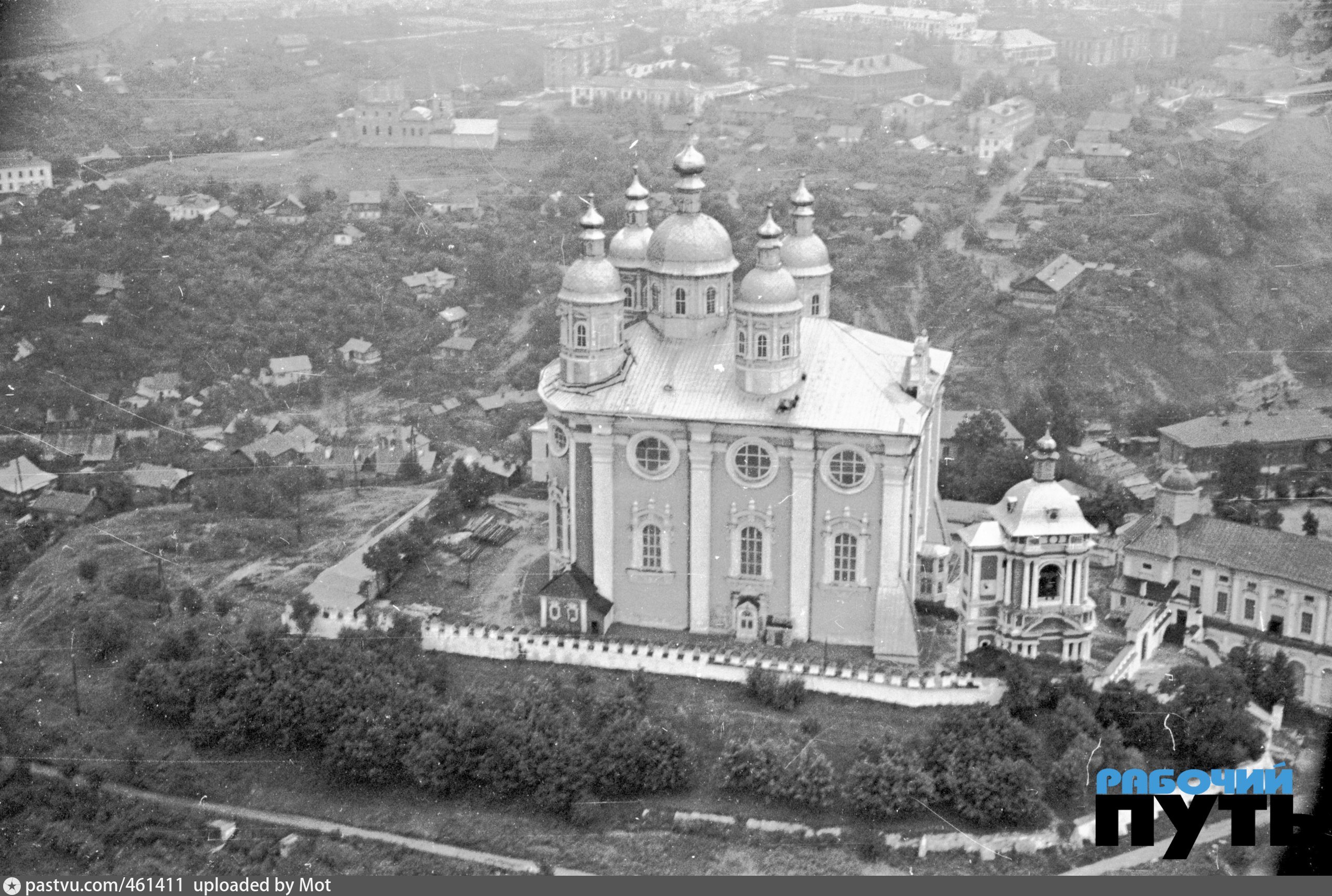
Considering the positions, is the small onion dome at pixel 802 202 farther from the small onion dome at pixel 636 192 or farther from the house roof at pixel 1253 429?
the house roof at pixel 1253 429

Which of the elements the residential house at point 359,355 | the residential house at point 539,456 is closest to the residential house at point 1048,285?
the residential house at point 539,456

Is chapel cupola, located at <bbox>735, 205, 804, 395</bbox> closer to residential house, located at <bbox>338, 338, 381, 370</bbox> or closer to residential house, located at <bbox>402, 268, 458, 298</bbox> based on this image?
residential house, located at <bbox>338, 338, 381, 370</bbox>

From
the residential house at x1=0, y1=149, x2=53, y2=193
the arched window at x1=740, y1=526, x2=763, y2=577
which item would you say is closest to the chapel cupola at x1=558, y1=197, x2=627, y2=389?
the arched window at x1=740, y1=526, x2=763, y2=577

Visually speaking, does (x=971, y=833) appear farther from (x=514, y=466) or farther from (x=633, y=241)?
(x=514, y=466)

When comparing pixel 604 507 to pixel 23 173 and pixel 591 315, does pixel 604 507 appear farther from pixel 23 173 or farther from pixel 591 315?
pixel 23 173

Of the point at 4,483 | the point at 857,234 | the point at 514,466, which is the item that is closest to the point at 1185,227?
the point at 857,234

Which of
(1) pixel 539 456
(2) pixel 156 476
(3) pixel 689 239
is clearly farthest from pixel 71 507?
(3) pixel 689 239
